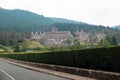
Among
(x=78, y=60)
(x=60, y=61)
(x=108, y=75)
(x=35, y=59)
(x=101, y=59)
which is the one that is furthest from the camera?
(x=35, y=59)

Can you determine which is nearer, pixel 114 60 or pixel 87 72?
pixel 114 60

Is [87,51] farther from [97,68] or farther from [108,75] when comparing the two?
[108,75]

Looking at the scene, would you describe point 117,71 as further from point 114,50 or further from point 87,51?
point 87,51

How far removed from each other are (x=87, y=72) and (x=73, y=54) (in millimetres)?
5816

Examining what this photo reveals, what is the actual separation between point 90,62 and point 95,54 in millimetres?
1538

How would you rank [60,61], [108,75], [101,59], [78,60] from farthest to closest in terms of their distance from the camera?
[60,61] → [78,60] → [101,59] → [108,75]

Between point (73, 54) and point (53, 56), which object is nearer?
point (73, 54)

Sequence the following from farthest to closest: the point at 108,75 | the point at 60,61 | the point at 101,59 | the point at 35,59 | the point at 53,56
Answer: the point at 35,59 → the point at 53,56 → the point at 60,61 → the point at 101,59 → the point at 108,75

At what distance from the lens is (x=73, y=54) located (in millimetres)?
29688

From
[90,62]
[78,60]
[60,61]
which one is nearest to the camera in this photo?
[90,62]

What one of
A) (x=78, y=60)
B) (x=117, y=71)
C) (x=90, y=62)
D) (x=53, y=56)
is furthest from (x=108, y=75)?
(x=53, y=56)

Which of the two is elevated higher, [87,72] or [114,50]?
[114,50]

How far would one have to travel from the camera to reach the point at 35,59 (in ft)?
177

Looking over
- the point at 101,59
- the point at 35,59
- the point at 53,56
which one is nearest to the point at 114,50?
the point at 101,59
